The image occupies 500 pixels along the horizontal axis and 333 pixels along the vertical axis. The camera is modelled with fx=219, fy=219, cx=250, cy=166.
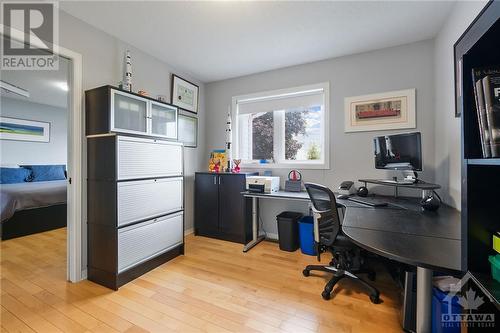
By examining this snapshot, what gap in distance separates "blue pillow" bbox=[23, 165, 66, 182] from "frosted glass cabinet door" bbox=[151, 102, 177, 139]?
422 centimetres

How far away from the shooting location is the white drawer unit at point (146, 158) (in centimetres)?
206

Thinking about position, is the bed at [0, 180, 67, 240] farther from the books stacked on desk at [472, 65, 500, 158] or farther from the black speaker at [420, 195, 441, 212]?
the black speaker at [420, 195, 441, 212]

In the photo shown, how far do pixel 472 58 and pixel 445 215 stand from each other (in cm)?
141

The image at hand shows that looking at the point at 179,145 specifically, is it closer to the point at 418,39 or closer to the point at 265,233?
the point at 265,233

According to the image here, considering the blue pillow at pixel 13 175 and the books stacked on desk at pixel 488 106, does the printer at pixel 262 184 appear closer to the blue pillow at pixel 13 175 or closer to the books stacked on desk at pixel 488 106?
the books stacked on desk at pixel 488 106

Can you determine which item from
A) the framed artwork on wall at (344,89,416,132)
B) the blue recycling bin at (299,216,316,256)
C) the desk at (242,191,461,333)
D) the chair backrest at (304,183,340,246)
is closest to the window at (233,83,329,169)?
the framed artwork on wall at (344,89,416,132)

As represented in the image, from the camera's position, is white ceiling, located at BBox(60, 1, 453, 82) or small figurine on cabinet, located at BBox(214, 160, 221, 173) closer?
white ceiling, located at BBox(60, 1, 453, 82)

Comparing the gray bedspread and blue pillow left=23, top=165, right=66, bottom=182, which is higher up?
blue pillow left=23, top=165, right=66, bottom=182

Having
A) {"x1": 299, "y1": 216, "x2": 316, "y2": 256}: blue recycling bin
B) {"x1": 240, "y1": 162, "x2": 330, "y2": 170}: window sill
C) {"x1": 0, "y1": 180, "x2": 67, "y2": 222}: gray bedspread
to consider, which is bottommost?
{"x1": 299, "y1": 216, "x2": 316, "y2": 256}: blue recycling bin

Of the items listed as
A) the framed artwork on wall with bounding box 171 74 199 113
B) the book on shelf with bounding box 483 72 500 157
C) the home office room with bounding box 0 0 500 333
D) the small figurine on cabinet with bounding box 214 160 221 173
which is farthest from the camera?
the small figurine on cabinet with bounding box 214 160 221 173

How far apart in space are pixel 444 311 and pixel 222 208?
8.27 feet

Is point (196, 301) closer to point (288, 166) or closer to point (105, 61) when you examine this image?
point (288, 166)

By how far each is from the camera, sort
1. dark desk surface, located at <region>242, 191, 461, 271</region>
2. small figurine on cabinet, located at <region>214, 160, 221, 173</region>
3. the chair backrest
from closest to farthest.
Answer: dark desk surface, located at <region>242, 191, 461, 271</region> → the chair backrest → small figurine on cabinet, located at <region>214, 160, 221, 173</region>

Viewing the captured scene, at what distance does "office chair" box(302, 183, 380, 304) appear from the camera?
185 centimetres
